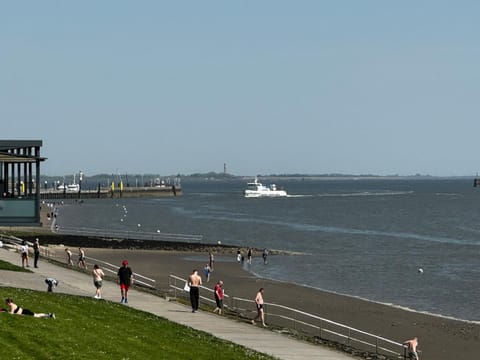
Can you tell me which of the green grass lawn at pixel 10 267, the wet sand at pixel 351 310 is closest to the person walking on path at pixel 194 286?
the wet sand at pixel 351 310

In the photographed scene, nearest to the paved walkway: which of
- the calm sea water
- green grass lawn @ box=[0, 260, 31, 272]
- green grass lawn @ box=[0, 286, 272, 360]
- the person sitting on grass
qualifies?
green grass lawn @ box=[0, 260, 31, 272]

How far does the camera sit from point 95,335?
21.4 meters

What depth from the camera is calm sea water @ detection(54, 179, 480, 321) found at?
172 feet

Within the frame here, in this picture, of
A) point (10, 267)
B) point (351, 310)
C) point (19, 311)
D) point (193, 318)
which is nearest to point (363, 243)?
point (351, 310)

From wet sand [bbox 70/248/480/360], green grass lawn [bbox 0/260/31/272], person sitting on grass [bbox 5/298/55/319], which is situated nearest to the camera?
person sitting on grass [bbox 5/298/55/319]

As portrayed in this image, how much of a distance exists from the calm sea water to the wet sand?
2220 mm

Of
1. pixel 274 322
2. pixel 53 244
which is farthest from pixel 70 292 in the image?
pixel 53 244

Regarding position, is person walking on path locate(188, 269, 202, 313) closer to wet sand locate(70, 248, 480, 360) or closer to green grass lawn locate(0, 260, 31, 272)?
wet sand locate(70, 248, 480, 360)

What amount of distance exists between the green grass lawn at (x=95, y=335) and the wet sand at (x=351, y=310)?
10.5 meters

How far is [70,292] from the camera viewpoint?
3189 centimetres

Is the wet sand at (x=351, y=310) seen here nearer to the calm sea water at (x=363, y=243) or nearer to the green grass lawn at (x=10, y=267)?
the calm sea water at (x=363, y=243)

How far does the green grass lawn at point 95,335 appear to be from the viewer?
18.9 m

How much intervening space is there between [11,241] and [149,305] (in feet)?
88.3

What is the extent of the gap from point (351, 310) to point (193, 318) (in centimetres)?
1525
